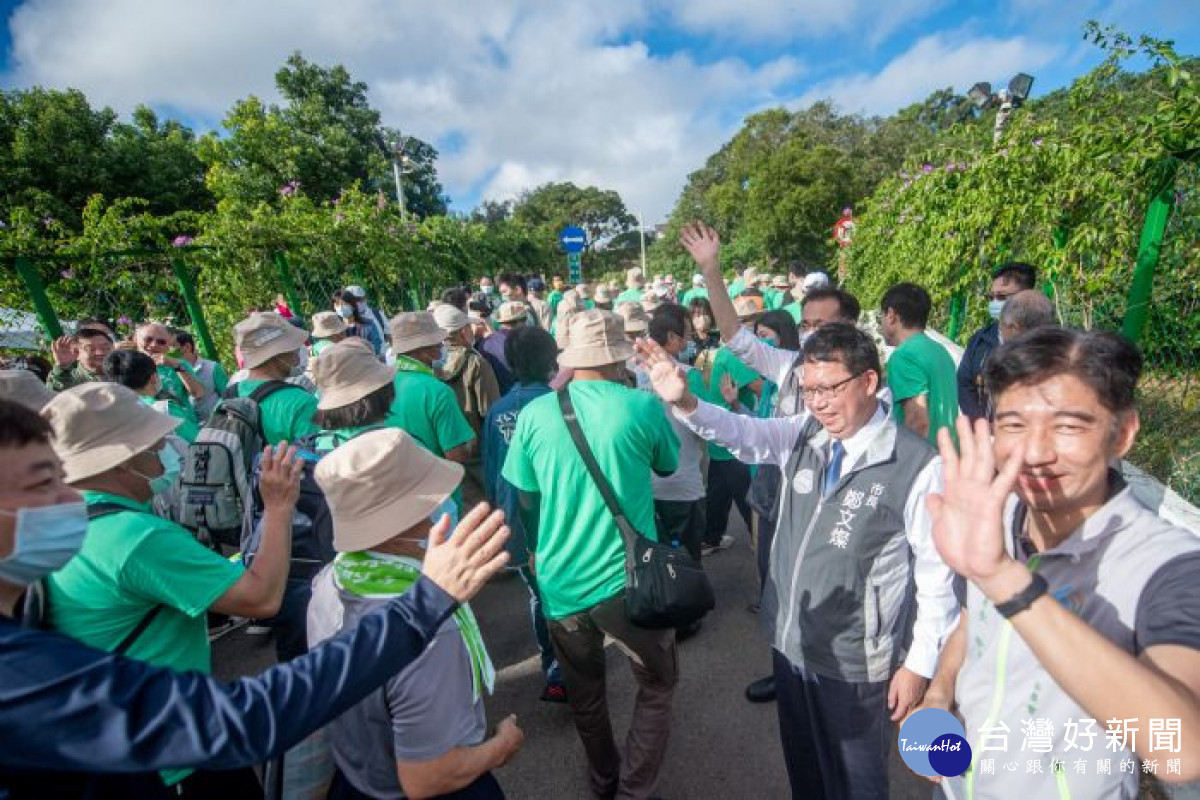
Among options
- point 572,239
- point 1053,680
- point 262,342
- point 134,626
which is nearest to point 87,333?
point 262,342

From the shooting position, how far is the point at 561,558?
7.29 ft

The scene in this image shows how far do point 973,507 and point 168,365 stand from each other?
506cm

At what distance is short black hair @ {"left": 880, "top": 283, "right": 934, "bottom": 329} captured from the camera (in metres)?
3.17

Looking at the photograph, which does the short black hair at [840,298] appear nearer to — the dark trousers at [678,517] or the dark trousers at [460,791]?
the dark trousers at [678,517]

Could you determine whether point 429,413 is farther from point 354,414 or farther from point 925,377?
point 925,377

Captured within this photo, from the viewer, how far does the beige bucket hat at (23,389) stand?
2.55 m

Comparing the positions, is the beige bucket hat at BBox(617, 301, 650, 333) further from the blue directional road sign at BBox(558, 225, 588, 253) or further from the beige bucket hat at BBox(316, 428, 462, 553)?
the blue directional road sign at BBox(558, 225, 588, 253)

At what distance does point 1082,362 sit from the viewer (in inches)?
47.3

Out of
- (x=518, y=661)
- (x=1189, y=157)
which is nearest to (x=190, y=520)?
(x=518, y=661)

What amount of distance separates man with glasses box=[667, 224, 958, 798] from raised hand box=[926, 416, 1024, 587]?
693mm

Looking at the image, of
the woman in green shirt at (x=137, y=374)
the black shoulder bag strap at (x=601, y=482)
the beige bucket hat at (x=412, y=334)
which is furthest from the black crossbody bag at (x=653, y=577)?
the woman in green shirt at (x=137, y=374)

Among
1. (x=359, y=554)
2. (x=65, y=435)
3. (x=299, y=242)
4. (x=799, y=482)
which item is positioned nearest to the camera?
(x=359, y=554)

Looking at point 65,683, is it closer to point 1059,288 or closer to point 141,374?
point 141,374

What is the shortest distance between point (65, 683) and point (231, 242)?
7.08 meters
